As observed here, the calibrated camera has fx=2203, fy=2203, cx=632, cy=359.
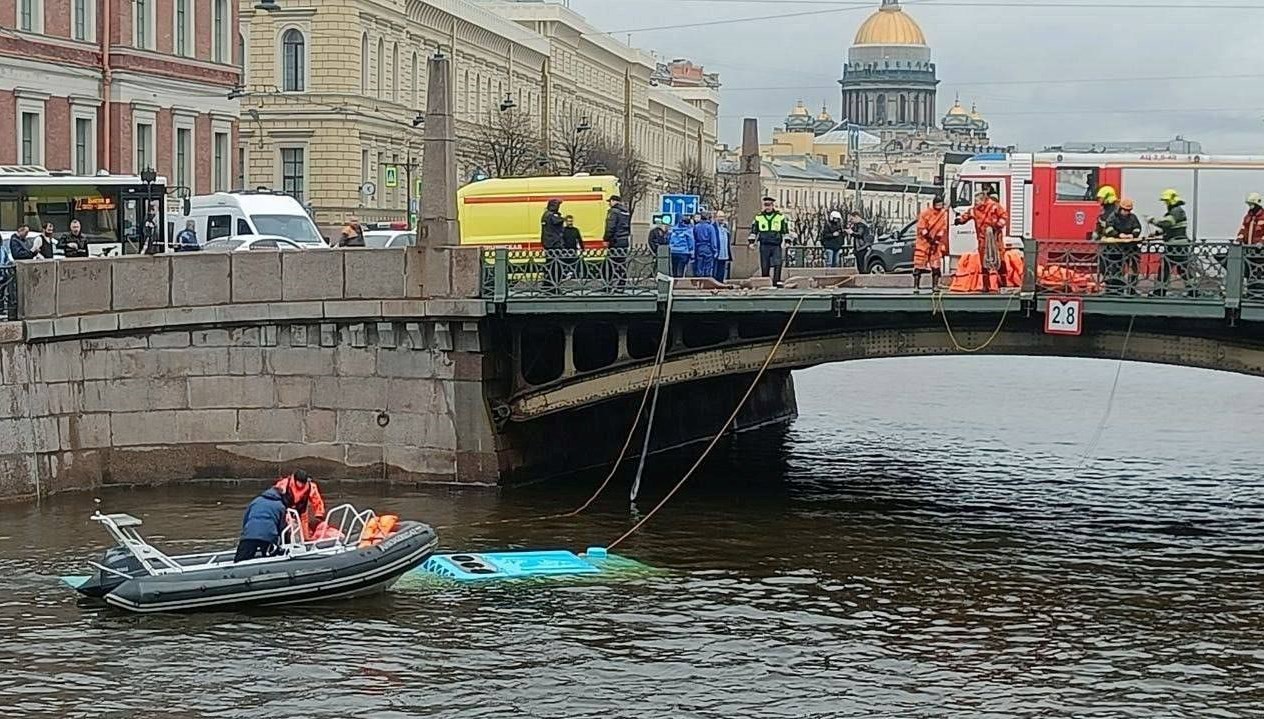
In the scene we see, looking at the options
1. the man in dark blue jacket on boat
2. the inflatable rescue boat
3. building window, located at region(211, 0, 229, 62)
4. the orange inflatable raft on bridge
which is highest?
building window, located at region(211, 0, 229, 62)

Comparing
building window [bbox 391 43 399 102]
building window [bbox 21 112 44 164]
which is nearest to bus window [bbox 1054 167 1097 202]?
building window [bbox 21 112 44 164]

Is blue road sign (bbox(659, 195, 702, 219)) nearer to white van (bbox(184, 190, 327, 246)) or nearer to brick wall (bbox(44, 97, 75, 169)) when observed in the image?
white van (bbox(184, 190, 327, 246))

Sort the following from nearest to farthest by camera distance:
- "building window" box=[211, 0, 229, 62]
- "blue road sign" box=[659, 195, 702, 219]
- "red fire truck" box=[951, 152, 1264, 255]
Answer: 1. "red fire truck" box=[951, 152, 1264, 255]
2. "blue road sign" box=[659, 195, 702, 219]
3. "building window" box=[211, 0, 229, 62]

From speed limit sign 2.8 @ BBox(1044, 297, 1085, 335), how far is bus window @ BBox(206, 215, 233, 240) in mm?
20776

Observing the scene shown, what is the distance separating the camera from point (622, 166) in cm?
8669

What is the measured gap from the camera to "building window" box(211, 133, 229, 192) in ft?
193

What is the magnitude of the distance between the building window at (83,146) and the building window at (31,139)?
166 cm

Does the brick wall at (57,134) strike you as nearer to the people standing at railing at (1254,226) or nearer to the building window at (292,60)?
the building window at (292,60)

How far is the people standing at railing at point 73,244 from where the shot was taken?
3431cm

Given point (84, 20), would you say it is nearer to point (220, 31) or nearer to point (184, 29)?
point (184, 29)

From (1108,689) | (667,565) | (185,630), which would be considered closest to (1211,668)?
(1108,689)

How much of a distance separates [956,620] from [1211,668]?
2977 mm

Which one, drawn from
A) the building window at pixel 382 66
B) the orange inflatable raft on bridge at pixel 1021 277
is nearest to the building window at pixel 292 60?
the building window at pixel 382 66

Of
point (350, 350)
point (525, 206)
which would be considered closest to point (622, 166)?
point (525, 206)
